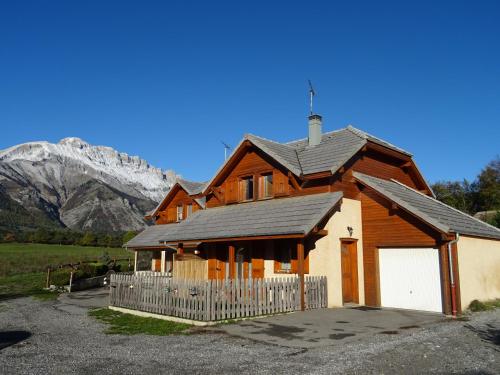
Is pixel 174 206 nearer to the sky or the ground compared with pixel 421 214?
nearer to the sky

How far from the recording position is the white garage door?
52.9 ft

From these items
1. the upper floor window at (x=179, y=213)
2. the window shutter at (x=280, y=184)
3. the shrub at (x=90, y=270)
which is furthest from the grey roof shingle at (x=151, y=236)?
the window shutter at (x=280, y=184)

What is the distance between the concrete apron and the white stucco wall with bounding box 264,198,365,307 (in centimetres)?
126

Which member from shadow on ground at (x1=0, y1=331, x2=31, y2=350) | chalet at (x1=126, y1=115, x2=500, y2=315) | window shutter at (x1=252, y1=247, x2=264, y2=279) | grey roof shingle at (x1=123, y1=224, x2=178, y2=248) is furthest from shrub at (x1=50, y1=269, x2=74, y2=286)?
shadow on ground at (x1=0, y1=331, x2=31, y2=350)

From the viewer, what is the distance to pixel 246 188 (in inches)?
898

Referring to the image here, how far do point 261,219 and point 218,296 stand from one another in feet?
18.1

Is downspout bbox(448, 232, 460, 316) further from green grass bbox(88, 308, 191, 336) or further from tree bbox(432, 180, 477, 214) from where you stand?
tree bbox(432, 180, 477, 214)

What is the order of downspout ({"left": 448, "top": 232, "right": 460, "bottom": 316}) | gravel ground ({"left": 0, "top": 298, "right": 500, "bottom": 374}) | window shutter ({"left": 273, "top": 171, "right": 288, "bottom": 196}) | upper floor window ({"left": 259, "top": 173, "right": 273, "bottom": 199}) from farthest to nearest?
1. upper floor window ({"left": 259, "top": 173, "right": 273, "bottom": 199})
2. window shutter ({"left": 273, "top": 171, "right": 288, "bottom": 196})
3. downspout ({"left": 448, "top": 232, "right": 460, "bottom": 316})
4. gravel ground ({"left": 0, "top": 298, "right": 500, "bottom": 374})

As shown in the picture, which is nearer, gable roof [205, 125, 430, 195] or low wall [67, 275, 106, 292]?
gable roof [205, 125, 430, 195]

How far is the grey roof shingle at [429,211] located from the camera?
15.9 m

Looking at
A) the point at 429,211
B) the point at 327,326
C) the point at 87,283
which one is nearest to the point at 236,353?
the point at 327,326

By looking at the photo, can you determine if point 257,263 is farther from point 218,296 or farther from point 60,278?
point 60,278

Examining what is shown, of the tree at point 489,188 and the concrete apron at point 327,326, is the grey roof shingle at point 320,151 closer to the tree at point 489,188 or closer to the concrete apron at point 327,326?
the concrete apron at point 327,326

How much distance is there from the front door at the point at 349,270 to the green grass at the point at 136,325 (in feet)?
24.3
